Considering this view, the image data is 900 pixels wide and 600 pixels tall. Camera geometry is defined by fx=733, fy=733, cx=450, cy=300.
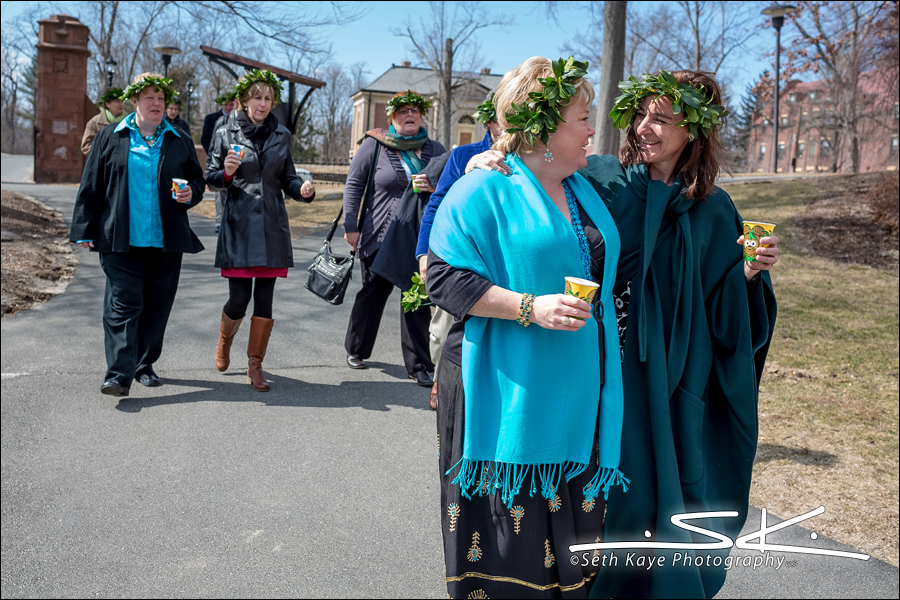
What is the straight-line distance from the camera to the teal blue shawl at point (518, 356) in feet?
7.41

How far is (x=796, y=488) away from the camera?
4.26 meters

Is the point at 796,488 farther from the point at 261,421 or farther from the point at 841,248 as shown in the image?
the point at 841,248

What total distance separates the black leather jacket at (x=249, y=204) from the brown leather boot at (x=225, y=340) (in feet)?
1.74

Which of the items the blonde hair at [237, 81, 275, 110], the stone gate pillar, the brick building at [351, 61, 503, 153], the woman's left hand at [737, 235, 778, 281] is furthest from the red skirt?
the brick building at [351, 61, 503, 153]

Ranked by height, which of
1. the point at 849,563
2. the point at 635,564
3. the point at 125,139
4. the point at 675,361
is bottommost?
the point at 849,563

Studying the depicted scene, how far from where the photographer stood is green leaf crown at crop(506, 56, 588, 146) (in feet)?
7.48

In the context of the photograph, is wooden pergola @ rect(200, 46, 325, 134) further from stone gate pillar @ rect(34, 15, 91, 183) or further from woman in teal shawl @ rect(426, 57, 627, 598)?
stone gate pillar @ rect(34, 15, 91, 183)

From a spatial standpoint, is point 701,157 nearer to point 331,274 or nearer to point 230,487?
point 230,487

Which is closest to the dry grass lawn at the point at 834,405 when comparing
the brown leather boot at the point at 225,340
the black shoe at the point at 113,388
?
the brown leather boot at the point at 225,340

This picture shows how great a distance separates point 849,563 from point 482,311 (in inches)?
96.2

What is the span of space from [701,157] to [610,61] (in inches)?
337

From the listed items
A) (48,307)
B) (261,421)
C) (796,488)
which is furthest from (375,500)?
(48,307)

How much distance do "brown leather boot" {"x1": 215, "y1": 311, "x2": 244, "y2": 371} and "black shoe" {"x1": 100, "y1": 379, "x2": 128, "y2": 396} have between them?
2.84 feet

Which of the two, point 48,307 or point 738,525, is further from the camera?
point 48,307
